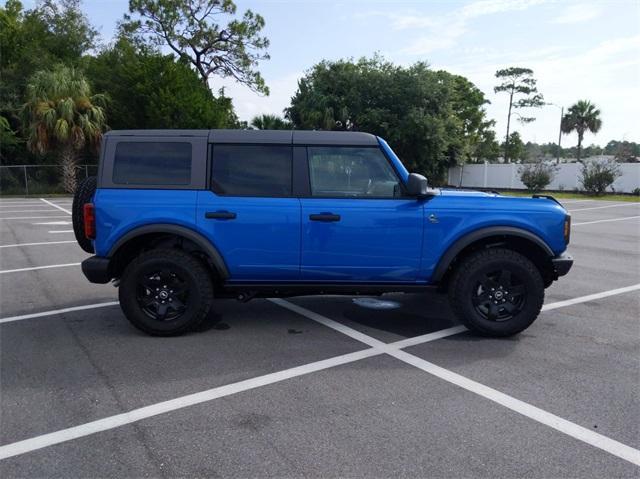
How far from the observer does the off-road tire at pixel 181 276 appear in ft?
15.5

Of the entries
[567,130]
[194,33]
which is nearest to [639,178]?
[567,130]

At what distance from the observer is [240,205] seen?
4.69 m

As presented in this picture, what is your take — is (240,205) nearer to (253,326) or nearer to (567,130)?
(253,326)

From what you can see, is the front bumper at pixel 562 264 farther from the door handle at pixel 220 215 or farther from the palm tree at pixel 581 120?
the palm tree at pixel 581 120

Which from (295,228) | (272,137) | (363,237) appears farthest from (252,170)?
(363,237)

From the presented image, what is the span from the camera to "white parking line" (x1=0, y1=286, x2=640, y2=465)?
2965mm

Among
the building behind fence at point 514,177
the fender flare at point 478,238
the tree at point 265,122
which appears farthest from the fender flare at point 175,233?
the building behind fence at point 514,177

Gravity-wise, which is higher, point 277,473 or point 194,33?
point 194,33

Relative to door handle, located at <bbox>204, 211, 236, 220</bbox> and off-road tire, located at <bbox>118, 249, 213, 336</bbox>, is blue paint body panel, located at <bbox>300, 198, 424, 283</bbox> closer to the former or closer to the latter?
door handle, located at <bbox>204, 211, 236, 220</bbox>

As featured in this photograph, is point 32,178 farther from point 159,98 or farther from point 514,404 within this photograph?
point 514,404

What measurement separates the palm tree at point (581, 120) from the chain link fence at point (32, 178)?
47731 mm

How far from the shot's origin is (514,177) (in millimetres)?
36406

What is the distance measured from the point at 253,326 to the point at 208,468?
98.4 inches

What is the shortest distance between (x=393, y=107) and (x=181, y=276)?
109 ft
